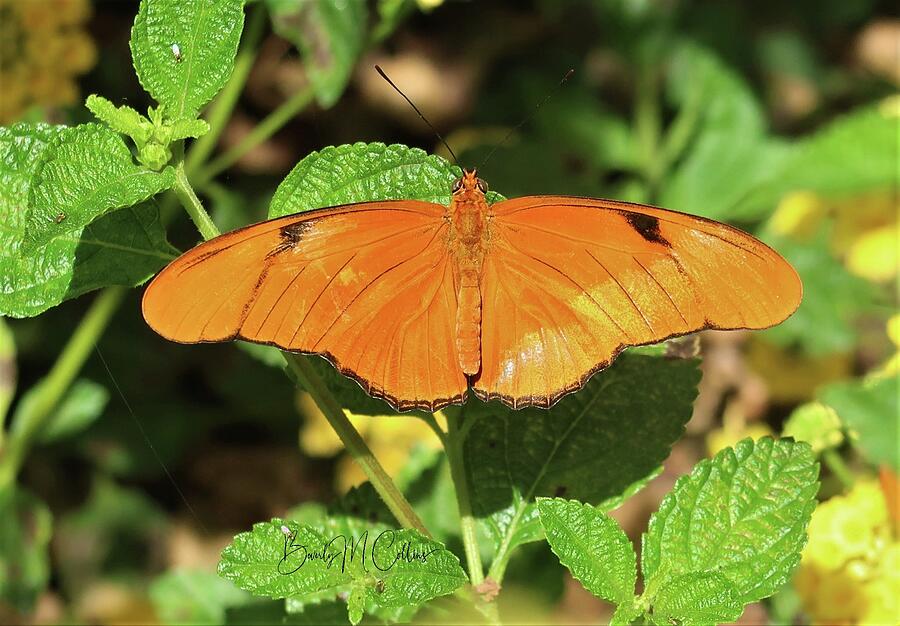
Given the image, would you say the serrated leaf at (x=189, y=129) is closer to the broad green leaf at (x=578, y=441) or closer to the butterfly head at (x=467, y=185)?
the butterfly head at (x=467, y=185)

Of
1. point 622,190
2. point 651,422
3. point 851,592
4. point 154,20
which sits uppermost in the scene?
point 154,20

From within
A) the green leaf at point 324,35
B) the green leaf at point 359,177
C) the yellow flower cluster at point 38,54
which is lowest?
the green leaf at point 359,177

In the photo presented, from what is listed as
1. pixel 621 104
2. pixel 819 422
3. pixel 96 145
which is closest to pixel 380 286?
pixel 96 145

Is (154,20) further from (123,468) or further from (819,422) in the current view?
(123,468)

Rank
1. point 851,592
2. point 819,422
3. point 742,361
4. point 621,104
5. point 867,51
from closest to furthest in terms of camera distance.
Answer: point 851,592 < point 819,422 < point 742,361 < point 621,104 < point 867,51

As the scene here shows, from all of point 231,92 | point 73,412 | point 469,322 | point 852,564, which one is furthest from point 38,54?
point 852,564

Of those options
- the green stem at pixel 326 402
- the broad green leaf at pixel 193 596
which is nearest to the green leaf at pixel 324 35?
the green stem at pixel 326 402

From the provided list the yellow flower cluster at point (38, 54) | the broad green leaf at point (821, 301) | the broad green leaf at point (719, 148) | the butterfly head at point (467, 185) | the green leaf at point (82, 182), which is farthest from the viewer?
the broad green leaf at point (719, 148)
